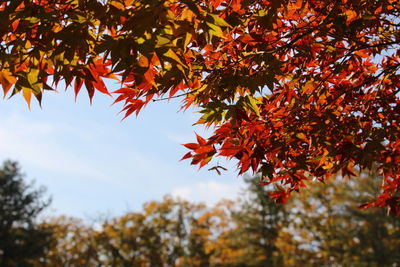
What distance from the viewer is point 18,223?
28.9 m

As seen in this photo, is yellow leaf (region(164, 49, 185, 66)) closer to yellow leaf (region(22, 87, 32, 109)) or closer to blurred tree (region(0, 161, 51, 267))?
yellow leaf (region(22, 87, 32, 109))

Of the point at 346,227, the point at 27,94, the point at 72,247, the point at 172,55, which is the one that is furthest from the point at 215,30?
the point at 72,247

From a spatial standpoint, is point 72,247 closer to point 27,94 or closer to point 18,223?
point 18,223

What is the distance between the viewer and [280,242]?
87.6 feet

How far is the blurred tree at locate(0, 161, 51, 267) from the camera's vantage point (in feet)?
86.4

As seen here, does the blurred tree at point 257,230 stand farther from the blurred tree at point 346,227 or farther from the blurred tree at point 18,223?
the blurred tree at point 18,223

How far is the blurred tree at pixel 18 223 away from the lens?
26.3 metres

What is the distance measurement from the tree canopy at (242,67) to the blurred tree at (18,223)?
27947 mm

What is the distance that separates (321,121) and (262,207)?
96.3ft

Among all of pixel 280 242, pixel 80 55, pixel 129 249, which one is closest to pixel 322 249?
pixel 280 242

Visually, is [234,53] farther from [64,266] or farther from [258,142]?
[64,266]

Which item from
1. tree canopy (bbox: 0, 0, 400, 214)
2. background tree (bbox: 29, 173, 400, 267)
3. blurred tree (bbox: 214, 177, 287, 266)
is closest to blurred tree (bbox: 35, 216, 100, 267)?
background tree (bbox: 29, 173, 400, 267)

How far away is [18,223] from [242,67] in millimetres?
31354

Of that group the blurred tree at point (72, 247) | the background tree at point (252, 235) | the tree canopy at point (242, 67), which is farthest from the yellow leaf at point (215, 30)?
the blurred tree at point (72, 247)
